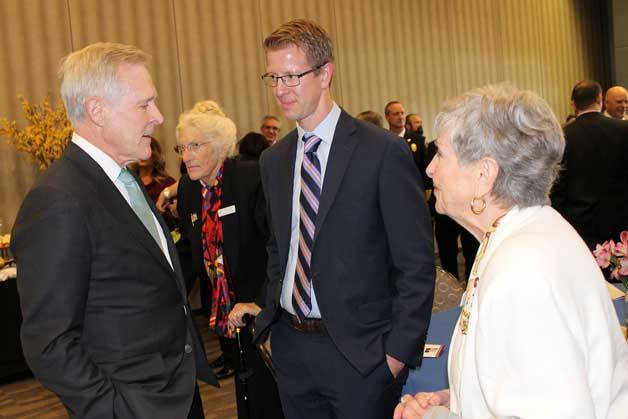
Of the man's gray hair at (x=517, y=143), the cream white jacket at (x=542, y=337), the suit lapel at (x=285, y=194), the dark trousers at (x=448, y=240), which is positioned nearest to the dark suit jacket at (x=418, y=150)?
the dark trousers at (x=448, y=240)

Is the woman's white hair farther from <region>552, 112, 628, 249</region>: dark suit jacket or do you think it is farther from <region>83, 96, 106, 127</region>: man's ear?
<region>552, 112, 628, 249</region>: dark suit jacket

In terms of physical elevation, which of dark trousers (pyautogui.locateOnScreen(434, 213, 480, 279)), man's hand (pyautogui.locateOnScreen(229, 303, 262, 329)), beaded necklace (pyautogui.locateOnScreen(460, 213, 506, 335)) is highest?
beaded necklace (pyautogui.locateOnScreen(460, 213, 506, 335))

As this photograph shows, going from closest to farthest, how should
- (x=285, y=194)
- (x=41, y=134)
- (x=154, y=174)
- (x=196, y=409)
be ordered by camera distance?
(x=196, y=409) → (x=285, y=194) → (x=41, y=134) → (x=154, y=174)

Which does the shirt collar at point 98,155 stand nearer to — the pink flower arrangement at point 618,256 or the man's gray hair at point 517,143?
the man's gray hair at point 517,143

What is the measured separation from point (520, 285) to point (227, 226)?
81.2 inches

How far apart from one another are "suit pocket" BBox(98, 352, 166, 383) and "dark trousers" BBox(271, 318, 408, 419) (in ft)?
1.93

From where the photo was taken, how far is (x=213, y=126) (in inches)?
130

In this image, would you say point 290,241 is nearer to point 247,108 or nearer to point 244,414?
point 244,414

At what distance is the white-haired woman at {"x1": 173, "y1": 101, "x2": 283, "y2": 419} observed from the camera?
3.14 m

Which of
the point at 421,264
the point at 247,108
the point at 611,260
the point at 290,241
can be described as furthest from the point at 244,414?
the point at 247,108

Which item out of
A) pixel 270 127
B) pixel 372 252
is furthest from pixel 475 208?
pixel 270 127

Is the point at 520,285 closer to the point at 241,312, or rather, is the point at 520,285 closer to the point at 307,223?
the point at 307,223

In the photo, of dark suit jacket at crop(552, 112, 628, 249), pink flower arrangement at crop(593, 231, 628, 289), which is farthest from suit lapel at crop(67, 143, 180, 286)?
dark suit jacket at crop(552, 112, 628, 249)

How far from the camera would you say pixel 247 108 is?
318 inches
